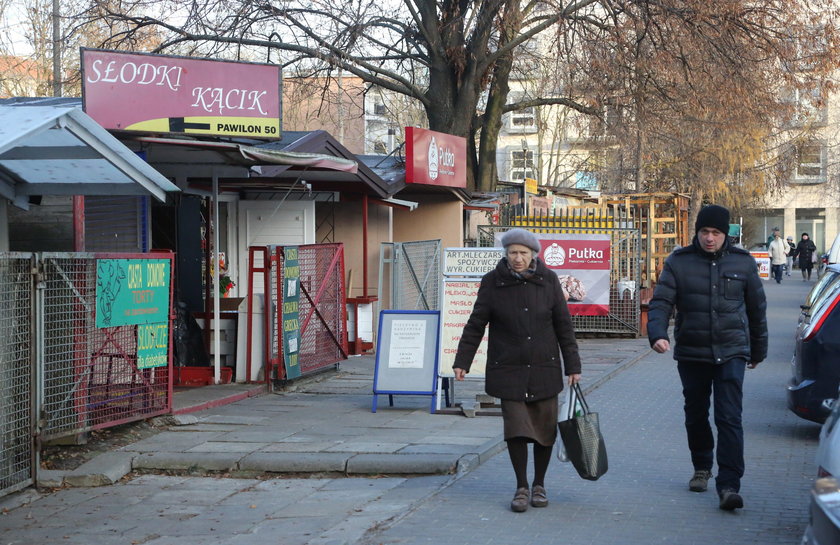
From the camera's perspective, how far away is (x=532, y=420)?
706cm

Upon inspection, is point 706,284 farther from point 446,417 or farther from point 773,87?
point 773,87

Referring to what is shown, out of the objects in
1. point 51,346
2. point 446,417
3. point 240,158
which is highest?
point 240,158

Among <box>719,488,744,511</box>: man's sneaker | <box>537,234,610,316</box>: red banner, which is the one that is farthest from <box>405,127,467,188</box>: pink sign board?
<box>719,488,744,511</box>: man's sneaker

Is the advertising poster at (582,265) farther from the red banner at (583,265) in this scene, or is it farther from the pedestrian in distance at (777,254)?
the pedestrian in distance at (777,254)

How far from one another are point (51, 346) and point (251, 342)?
457cm

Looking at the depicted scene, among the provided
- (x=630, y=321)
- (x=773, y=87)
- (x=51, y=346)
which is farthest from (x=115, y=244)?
(x=773, y=87)

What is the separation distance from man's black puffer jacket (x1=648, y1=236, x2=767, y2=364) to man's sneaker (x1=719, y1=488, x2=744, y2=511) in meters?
0.83

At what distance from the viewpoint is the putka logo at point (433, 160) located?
18.0 metres

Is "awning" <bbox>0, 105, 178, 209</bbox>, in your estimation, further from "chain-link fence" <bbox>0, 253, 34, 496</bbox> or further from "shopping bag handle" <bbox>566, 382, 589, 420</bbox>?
"shopping bag handle" <bbox>566, 382, 589, 420</bbox>

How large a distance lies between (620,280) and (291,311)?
9.10m

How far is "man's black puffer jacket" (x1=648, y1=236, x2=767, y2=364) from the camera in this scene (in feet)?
23.0

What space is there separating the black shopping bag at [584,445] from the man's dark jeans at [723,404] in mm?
747

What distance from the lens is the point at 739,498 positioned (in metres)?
6.81

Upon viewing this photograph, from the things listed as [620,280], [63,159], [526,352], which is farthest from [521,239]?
[620,280]
